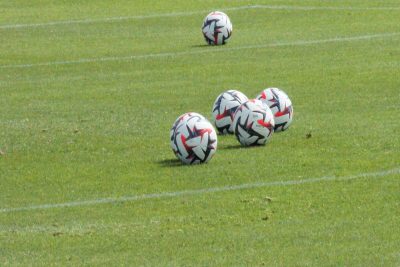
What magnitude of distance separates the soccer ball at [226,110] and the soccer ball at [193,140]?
202cm

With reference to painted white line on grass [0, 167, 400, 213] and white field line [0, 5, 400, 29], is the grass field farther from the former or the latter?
white field line [0, 5, 400, 29]

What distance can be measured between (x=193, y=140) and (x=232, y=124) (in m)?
2.20

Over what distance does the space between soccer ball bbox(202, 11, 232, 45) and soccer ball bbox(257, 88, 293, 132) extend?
12.3 m

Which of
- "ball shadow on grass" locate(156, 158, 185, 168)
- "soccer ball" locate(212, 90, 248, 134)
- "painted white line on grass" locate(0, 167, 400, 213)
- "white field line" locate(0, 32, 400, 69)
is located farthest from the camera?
"white field line" locate(0, 32, 400, 69)

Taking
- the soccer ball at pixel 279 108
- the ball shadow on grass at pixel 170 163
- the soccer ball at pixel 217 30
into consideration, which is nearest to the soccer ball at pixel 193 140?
the ball shadow on grass at pixel 170 163

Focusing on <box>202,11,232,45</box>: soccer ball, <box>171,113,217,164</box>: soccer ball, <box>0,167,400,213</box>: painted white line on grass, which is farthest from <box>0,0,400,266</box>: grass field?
<box>202,11,232,45</box>: soccer ball

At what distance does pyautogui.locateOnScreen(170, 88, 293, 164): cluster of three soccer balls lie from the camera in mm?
17234

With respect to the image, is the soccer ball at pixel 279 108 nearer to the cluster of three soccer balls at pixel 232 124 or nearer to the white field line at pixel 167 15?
the cluster of three soccer balls at pixel 232 124

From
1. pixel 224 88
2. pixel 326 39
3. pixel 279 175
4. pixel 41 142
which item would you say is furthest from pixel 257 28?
pixel 279 175

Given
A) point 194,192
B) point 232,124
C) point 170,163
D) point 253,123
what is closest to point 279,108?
point 232,124

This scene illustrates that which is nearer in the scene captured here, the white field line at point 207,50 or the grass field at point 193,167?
the grass field at point 193,167

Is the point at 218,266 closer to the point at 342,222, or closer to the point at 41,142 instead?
the point at 342,222

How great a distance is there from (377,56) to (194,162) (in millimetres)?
11869

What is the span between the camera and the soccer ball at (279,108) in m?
19.5
